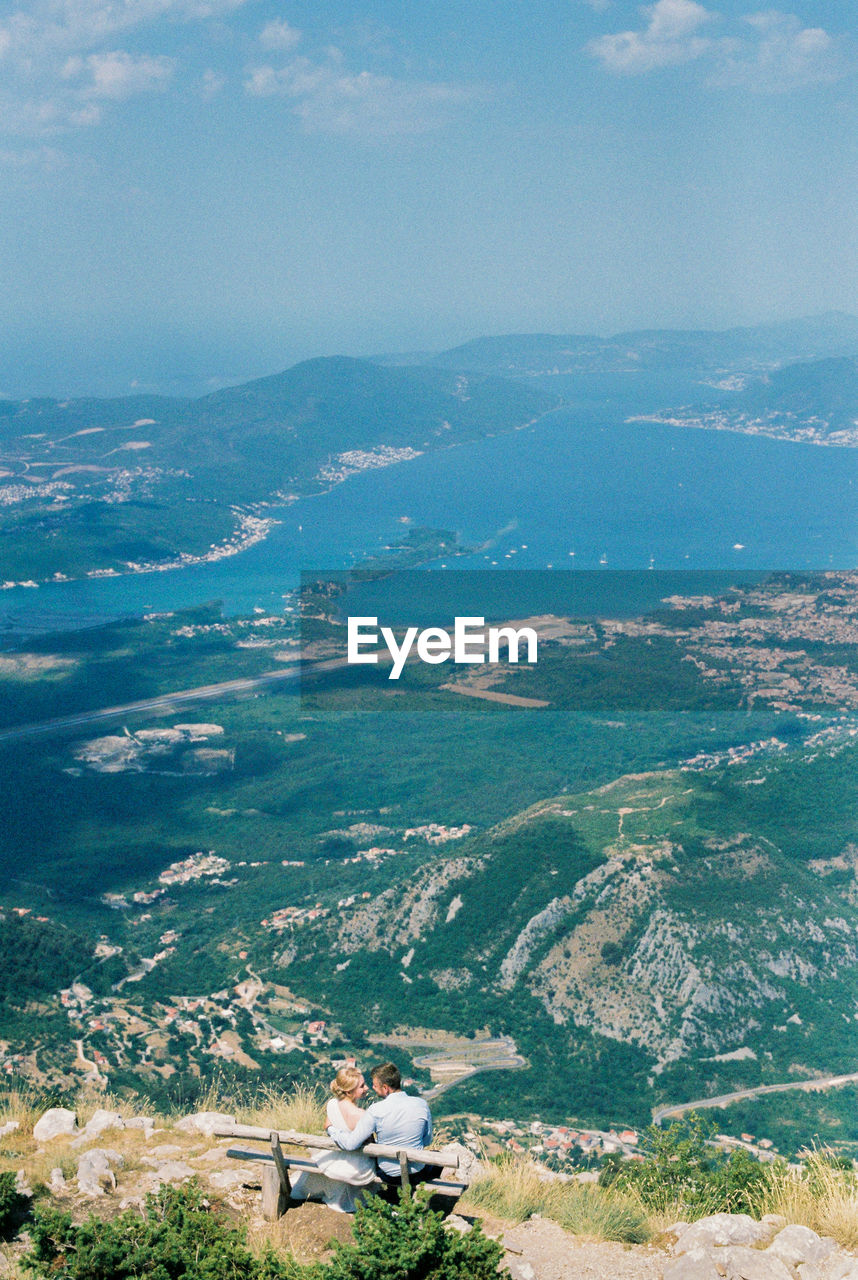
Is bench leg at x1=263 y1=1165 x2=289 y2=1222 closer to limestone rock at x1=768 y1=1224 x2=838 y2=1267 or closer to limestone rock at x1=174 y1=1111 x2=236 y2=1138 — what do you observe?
limestone rock at x1=174 y1=1111 x2=236 y2=1138

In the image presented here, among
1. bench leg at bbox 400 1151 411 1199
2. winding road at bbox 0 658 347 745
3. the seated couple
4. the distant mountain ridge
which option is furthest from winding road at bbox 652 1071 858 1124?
the distant mountain ridge

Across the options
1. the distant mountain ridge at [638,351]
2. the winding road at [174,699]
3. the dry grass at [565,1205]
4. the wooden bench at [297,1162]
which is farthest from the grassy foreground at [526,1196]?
the distant mountain ridge at [638,351]

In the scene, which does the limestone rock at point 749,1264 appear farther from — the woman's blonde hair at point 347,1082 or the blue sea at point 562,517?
the blue sea at point 562,517

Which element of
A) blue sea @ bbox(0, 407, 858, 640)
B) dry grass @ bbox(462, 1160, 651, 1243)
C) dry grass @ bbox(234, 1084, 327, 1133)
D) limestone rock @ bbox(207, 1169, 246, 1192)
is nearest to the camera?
dry grass @ bbox(462, 1160, 651, 1243)

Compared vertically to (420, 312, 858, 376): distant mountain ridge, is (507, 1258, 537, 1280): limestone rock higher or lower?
lower

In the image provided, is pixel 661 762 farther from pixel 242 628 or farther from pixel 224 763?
pixel 242 628
